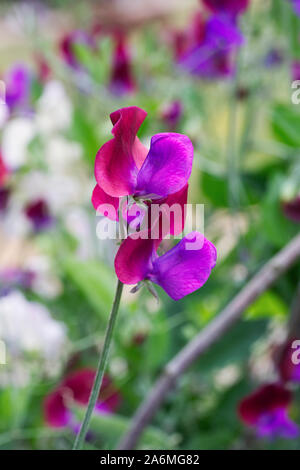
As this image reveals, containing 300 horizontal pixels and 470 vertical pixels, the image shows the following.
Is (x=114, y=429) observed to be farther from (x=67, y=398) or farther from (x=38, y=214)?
(x=38, y=214)

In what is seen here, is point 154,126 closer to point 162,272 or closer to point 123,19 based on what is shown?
point 162,272

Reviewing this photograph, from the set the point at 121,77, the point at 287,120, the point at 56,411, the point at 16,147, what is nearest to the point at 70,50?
the point at 121,77

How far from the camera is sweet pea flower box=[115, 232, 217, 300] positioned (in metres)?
0.21

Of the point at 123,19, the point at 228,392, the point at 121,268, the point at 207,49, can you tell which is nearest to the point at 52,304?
the point at 228,392

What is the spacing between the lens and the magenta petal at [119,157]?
207 mm

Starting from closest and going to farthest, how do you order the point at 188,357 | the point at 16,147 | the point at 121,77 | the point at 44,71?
the point at 188,357
the point at 16,147
the point at 121,77
the point at 44,71

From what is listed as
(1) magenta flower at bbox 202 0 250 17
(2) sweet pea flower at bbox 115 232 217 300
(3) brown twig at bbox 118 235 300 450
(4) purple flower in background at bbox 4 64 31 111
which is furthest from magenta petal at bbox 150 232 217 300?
(4) purple flower in background at bbox 4 64 31 111

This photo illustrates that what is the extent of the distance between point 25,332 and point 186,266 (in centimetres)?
30

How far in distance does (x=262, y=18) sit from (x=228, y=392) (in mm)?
349

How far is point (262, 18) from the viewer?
555 mm

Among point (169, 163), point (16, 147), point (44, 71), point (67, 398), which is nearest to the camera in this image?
point (169, 163)

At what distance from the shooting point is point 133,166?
0.72ft

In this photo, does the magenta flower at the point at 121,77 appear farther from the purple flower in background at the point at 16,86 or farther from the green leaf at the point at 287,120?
the green leaf at the point at 287,120

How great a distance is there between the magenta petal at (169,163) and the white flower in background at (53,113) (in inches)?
14.9
